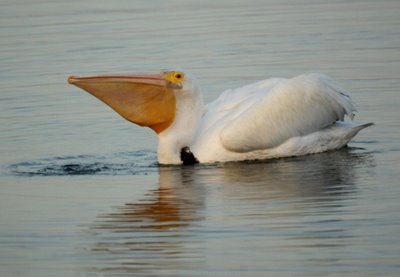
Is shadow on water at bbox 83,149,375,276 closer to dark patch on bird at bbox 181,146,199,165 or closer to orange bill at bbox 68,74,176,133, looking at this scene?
dark patch on bird at bbox 181,146,199,165

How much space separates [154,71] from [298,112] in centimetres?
399

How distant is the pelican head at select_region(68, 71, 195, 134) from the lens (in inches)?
395

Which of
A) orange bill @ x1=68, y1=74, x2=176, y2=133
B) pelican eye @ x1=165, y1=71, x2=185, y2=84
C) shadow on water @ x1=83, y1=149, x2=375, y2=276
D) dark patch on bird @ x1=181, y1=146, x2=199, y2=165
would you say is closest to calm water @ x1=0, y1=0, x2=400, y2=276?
shadow on water @ x1=83, y1=149, x2=375, y2=276

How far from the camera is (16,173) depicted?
31.9ft

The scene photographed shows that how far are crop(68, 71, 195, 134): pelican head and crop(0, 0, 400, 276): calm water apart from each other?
14.0 inches

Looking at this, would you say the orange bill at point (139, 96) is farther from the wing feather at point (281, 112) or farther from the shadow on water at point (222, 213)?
the shadow on water at point (222, 213)

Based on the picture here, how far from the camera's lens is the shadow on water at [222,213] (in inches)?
276

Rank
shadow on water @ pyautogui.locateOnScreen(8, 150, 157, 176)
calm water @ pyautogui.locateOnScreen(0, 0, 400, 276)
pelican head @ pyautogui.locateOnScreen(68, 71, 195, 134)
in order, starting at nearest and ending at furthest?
calm water @ pyautogui.locateOnScreen(0, 0, 400, 276)
shadow on water @ pyautogui.locateOnScreen(8, 150, 157, 176)
pelican head @ pyautogui.locateOnScreen(68, 71, 195, 134)

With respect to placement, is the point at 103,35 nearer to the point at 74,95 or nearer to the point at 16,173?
the point at 74,95

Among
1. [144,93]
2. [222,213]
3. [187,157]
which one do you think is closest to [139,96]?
[144,93]

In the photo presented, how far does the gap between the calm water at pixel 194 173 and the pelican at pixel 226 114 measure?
0.16 metres

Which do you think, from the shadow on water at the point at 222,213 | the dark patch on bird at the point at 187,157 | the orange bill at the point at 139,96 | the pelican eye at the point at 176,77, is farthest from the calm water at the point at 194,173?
the pelican eye at the point at 176,77

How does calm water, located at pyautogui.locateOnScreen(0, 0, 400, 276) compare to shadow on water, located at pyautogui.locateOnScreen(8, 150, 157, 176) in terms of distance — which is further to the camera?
shadow on water, located at pyautogui.locateOnScreen(8, 150, 157, 176)

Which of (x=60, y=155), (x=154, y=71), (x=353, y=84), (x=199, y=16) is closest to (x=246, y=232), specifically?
(x=60, y=155)
